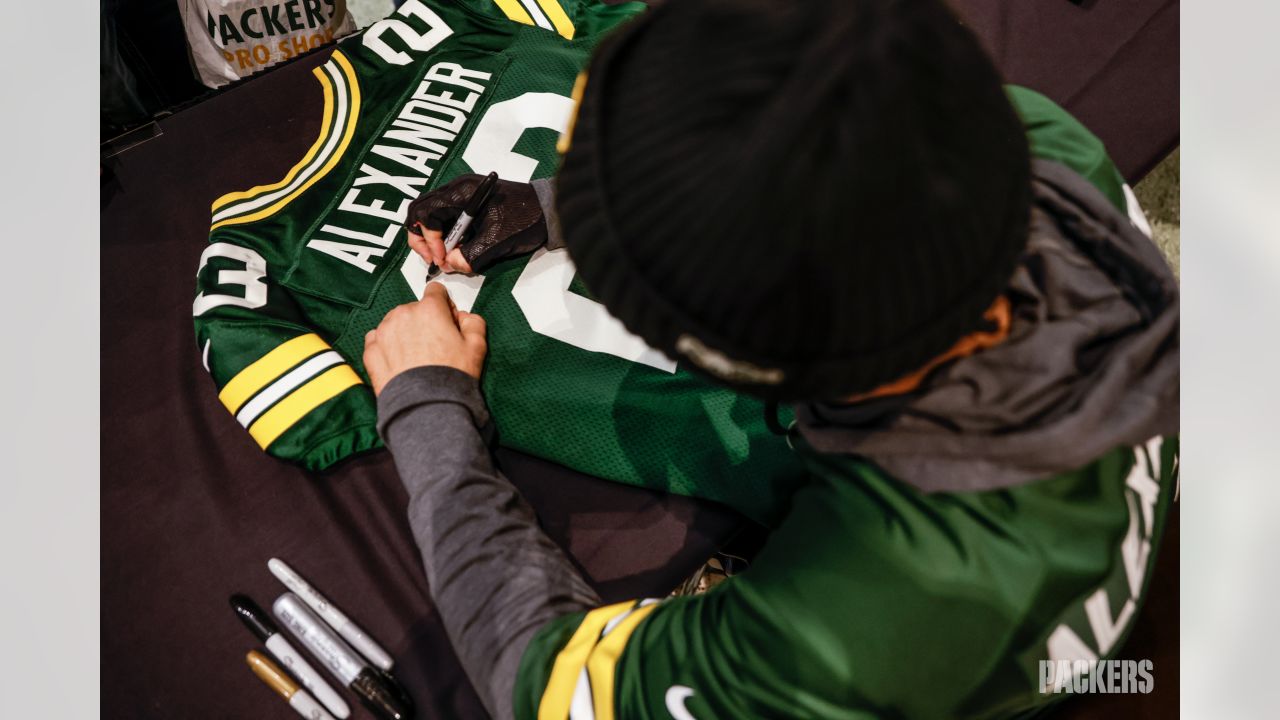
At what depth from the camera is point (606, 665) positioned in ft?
2.01

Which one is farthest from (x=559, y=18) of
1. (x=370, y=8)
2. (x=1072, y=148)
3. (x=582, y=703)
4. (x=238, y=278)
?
(x=582, y=703)

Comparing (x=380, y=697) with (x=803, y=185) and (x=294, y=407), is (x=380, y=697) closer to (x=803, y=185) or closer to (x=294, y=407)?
(x=294, y=407)

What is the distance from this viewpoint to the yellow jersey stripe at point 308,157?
1.02 meters

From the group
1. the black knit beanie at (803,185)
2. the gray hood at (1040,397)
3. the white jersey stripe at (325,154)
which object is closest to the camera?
the black knit beanie at (803,185)

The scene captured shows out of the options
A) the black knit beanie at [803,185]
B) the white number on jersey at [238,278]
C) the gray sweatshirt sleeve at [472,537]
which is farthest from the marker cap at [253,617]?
the black knit beanie at [803,185]

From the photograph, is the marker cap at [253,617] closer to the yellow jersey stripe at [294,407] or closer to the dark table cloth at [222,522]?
the dark table cloth at [222,522]

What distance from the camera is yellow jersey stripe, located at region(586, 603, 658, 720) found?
0.61 meters

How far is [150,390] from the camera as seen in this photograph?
37.3 inches

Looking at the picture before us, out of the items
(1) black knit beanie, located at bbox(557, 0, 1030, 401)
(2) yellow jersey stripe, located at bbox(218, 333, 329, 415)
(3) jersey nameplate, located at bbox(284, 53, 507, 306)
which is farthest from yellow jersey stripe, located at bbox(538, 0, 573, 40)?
(1) black knit beanie, located at bbox(557, 0, 1030, 401)

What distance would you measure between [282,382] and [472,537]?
342mm

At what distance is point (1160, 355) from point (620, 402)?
1.79ft

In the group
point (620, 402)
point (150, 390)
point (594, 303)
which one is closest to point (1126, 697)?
point (620, 402)

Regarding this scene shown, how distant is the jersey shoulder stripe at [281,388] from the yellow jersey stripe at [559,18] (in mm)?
620

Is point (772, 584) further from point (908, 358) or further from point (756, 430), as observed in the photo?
point (756, 430)
